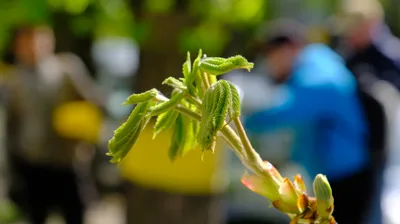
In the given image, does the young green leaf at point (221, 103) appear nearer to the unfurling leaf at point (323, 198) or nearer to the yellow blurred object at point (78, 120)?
the unfurling leaf at point (323, 198)

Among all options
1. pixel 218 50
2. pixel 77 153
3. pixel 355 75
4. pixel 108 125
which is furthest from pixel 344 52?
pixel 108 125

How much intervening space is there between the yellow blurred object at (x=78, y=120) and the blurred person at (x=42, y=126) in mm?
31

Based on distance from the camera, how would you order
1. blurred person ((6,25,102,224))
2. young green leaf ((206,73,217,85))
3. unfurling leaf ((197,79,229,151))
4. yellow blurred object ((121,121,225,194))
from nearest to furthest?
unfurling leaf ((197,79,229,151))
young green leaf ((206,73,217,85))
yellow blurred object ((121,121,225,194))
blurred person ((6,25,102,224))

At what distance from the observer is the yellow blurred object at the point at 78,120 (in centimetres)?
449

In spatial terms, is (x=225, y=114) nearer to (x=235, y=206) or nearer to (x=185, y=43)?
(x=185, y=43)

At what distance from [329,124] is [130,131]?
2.81 metres

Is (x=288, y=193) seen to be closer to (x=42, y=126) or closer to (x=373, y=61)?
(x=373, y=61)

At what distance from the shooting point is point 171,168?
3836 mm

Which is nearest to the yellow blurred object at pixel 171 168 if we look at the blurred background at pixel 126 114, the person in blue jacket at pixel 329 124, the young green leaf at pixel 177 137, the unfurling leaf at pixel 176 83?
the blurred background at pixel 126 114

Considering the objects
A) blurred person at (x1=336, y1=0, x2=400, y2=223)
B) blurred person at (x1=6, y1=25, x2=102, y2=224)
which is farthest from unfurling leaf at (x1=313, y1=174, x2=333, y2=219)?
blurred person at (x1=6, y1=25, x2=102, y2=224)

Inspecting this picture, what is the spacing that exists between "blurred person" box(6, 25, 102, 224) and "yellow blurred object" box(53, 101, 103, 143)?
31 millimetres

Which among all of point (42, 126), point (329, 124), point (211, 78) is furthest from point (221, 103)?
point (42, 126)

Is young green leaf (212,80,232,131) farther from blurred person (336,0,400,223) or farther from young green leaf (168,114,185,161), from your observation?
blurred person (336,0,400,223)

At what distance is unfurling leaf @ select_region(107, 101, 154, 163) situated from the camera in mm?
796
